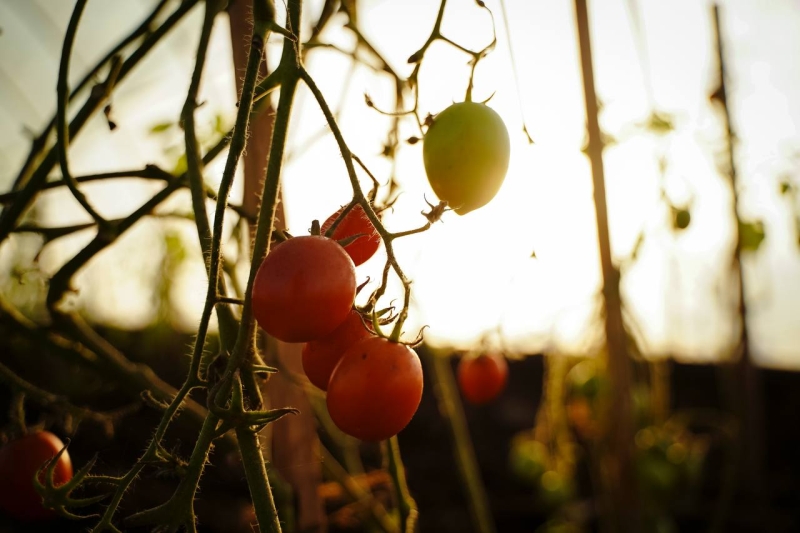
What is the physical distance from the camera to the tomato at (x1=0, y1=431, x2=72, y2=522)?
2.33 ft

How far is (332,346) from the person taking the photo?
52 centimetres

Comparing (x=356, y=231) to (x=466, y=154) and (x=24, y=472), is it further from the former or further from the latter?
(x=24, y=472)

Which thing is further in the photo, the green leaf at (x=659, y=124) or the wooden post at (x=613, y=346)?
the green leaf at (x=659, y=124)

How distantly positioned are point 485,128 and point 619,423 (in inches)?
31.5

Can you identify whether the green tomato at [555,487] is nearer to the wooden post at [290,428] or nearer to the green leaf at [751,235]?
the green leaf at [751,235]

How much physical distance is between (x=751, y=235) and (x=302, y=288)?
1.61 m

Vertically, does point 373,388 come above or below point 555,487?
above

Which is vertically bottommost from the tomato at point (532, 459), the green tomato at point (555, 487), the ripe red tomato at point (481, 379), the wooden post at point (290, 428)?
the green tomato at point (555, 487)

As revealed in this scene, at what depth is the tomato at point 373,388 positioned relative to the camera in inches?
18.5

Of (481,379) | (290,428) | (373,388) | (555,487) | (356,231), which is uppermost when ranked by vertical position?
(356,231)

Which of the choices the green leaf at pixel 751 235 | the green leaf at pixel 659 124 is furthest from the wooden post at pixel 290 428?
the green leaf at pixel 751 235

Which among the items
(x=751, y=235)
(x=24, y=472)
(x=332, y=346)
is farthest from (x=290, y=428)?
(x=751, y=235)

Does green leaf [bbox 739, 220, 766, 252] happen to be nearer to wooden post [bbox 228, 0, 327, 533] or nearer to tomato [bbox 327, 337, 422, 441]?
wooden post [bbox 228, 0, 327, 533]

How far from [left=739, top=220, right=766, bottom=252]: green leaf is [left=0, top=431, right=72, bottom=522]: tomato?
1.63 meters
